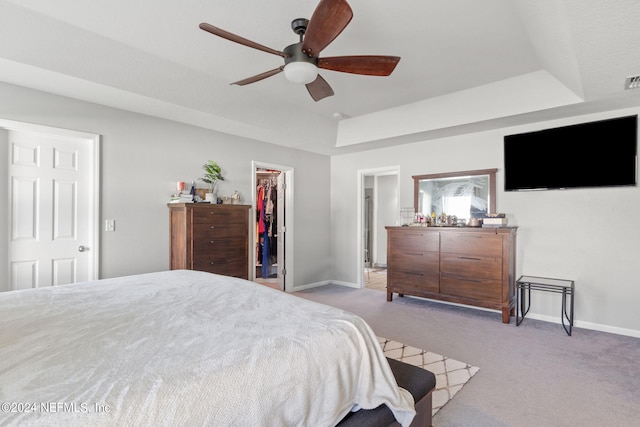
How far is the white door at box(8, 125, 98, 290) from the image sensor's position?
2779 millimetres

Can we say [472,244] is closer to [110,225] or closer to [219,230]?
[219,230]

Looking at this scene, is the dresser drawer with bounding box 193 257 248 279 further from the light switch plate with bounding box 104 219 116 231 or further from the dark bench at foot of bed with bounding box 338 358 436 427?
the dark bench at foot of bed with bounding box 338 358 436 427

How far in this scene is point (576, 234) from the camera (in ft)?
11.6

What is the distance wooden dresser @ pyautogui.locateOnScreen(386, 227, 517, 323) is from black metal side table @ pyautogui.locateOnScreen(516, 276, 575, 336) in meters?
0.10

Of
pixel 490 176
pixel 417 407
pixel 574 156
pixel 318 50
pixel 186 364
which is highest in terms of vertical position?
pixel 318 50

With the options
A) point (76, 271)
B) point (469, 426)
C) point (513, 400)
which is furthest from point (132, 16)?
point (513, 400)

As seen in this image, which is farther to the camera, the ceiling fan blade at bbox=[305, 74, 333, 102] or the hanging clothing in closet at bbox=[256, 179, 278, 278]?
the hanging clothing in closet at bbox=[256, 179, 278, 278]

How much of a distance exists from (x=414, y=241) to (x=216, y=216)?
8.26ft

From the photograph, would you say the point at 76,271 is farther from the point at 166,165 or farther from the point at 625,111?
the point at 625,111

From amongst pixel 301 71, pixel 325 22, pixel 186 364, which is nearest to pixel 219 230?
pixel 301 71

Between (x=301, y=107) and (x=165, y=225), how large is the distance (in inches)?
87.6

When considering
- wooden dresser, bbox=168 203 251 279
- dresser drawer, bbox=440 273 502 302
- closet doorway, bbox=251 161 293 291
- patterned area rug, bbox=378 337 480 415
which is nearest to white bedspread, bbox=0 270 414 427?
patterned area rug, bbox=378 337 480 415

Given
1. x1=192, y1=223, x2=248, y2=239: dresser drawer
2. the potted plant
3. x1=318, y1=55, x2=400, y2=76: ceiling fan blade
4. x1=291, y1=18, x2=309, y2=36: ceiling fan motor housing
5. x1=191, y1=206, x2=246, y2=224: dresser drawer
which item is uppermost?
x1=291, y1=18, x2=309, y2=36: ceiling fan motor housing

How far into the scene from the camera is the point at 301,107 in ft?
14.0
